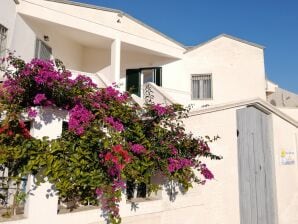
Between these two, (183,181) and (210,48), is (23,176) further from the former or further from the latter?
(210,48)

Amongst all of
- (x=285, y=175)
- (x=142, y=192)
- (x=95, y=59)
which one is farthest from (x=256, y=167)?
(x=95, y=59)

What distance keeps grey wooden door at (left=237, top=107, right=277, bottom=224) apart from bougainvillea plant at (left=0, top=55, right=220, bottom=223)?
2966mm

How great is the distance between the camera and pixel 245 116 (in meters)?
8.13

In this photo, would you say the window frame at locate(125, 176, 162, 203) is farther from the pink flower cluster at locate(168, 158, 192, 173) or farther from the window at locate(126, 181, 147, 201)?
the pink flower cluster at locate(168, 158, 192, 173)

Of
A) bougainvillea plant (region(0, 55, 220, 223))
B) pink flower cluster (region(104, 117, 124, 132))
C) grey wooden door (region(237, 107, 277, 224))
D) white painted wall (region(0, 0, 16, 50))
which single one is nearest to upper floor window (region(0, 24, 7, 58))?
white painted wall (region(0, 0, 16, 50))

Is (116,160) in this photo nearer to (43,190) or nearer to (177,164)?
(43,190)

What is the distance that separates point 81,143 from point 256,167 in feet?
18.4

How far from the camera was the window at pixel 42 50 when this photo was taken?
41.7 ft

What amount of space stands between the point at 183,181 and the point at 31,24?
32.9 feet

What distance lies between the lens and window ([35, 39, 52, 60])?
12695 millimetres

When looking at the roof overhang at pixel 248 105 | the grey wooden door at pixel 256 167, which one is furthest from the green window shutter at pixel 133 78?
the grey wooden door at pixel 256 167

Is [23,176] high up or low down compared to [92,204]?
up

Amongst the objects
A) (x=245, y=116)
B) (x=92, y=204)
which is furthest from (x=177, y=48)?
(x=92, y=204)

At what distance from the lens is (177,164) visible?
Result: 5504mm
